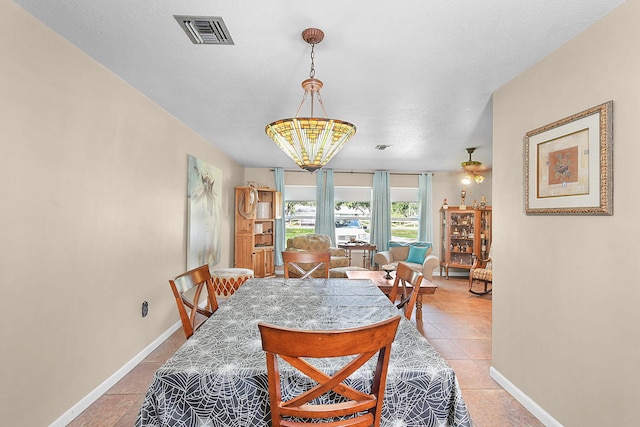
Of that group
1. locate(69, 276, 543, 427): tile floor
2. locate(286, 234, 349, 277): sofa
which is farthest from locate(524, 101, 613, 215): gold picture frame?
locate(286, 234, 349, 277): sofa

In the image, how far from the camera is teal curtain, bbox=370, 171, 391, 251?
6.84 meters

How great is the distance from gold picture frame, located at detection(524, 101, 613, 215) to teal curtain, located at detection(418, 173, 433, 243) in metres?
4.83

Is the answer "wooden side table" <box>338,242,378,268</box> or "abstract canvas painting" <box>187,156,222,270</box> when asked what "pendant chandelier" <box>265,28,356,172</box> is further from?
"wooden side table" <box>338,242,378,268</box>

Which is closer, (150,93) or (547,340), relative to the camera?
(547,340)

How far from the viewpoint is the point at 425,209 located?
6965 millimetres

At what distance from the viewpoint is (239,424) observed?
1097 mm

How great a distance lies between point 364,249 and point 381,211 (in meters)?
0.98

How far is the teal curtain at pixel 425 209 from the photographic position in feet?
22.8

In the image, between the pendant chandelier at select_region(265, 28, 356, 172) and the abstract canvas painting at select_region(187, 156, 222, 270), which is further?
the abstract canvas painting at select_region(187, 156, 222, 270)

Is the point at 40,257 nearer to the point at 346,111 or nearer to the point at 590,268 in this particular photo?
the point at 346,111

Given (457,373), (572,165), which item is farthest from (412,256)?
(572,165)

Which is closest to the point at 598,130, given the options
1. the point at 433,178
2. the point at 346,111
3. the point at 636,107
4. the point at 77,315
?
the point at 636,107

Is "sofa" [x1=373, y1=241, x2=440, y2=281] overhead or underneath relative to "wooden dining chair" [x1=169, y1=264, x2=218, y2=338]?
underneath

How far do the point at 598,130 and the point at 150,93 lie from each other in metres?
3.15
